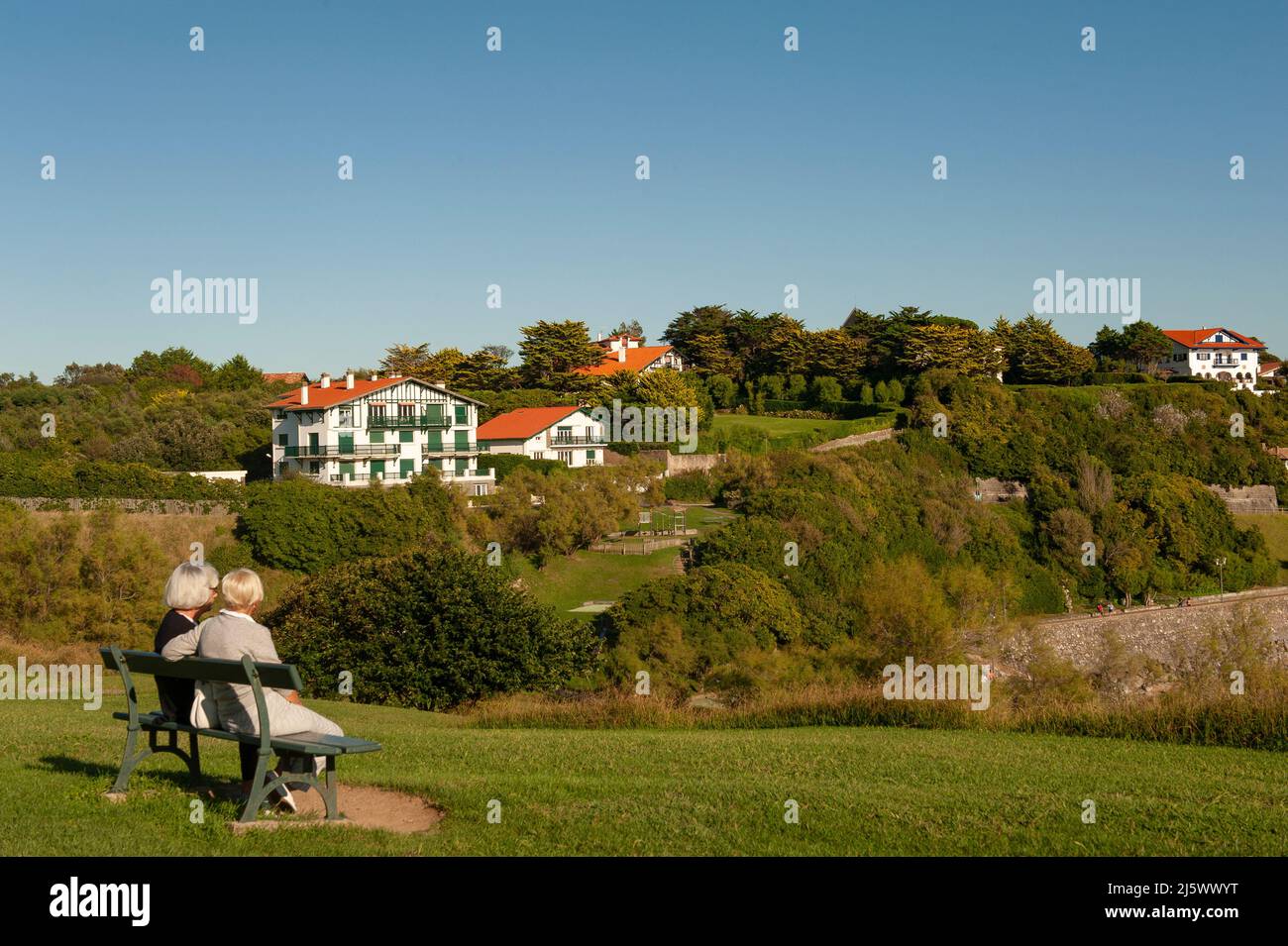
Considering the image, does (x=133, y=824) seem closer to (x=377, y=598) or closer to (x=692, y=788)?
(x=692, y=788)

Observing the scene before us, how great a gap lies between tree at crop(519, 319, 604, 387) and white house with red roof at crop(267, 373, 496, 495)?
14922 millimetres

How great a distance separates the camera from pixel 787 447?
62.6 meters

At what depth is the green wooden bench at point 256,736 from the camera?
6.92 metres

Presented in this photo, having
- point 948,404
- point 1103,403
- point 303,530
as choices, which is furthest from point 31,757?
point 1103,403

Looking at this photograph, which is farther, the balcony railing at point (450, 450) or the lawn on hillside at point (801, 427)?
the lawn on hillside at point (801, 427)

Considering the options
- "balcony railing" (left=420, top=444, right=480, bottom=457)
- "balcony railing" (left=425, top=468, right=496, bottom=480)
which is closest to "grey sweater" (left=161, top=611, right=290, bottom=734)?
"balcony railing" (left=425, top=468, right=496, bottom=480)

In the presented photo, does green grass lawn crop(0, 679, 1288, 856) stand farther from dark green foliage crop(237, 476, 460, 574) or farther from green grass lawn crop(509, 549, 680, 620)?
green grass lawn crop(509, 549, 680, 620)

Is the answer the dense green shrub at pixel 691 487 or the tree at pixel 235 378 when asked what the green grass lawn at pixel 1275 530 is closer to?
the dense green shrub at pixel 691 487

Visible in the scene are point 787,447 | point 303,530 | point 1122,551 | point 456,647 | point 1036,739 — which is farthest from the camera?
point 787,447

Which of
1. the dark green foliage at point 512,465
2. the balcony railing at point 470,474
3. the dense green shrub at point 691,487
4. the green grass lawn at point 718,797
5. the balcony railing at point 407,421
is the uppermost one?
the balcony railing at point 407,421

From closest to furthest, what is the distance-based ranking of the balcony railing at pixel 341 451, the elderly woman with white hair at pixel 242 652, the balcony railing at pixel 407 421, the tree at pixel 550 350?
the elderly woman with white hair at pixel 242 652 → the balcony railing at pixel 341 451 → the balcony railing at pixel 407 421 → the tree at pixel 550 350

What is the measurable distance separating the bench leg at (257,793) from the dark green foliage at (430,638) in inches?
675

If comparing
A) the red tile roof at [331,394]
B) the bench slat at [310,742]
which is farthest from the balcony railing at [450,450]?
the bench slat at [310,742]

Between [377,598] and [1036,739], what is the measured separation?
18066 mm
